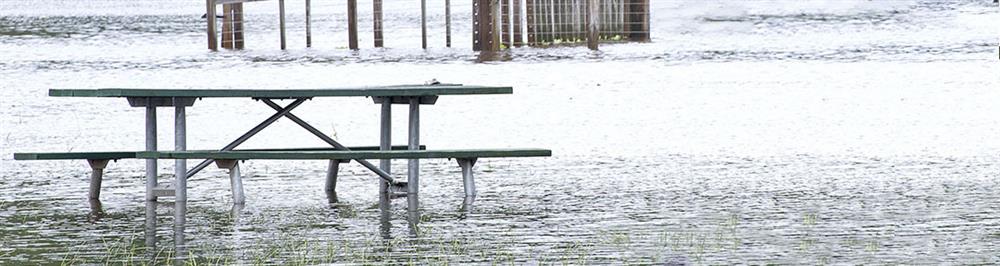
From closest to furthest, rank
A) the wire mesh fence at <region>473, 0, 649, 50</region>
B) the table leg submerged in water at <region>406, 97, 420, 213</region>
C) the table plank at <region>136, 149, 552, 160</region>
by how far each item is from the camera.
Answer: the table plank at <region>136, 149, 552, 160</region> → the table leg submerged in water at <region>406, 97, 420, 213</region> → the wire mesh fence at <region>473, 0, 649, 50</region>

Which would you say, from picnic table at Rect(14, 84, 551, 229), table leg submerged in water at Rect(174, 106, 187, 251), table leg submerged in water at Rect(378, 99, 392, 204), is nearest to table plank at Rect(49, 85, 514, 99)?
picnic table at Rect(14, 84, 551, 229)

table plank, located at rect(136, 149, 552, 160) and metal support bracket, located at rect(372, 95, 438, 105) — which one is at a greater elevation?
metal support bracket, located at rect(372, 95, 438, 105)

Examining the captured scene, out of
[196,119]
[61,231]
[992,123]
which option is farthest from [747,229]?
[196,119]

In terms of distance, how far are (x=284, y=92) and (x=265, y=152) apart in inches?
16.0

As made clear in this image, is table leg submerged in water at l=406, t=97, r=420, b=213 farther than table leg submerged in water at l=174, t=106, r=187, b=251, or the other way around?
table leg submerged in water at l=406, t=97, r=420, b=213

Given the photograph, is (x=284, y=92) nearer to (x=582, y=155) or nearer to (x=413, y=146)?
(x=413, y=146)

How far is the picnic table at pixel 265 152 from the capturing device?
464 inches

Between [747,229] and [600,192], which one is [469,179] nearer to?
[600,192]

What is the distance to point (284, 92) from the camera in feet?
40.1

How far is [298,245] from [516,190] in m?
2.95

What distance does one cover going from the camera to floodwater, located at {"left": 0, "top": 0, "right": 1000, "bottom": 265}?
10.0m

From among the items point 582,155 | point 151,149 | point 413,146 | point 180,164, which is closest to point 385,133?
point 413,146

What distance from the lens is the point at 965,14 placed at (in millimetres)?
41438

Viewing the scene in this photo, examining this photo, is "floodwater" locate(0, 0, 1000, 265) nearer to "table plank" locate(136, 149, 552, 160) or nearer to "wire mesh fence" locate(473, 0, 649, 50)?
"table plank" locate(136, 149, 552, 160)
